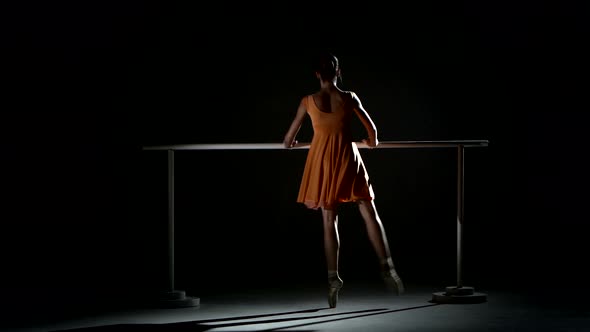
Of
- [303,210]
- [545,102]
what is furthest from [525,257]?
[303,210]

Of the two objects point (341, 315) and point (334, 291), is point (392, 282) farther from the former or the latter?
point (341, 315)

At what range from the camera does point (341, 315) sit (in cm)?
534

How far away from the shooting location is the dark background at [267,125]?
7.49 metres

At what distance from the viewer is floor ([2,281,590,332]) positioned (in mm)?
4992

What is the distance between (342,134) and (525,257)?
2.65 meters

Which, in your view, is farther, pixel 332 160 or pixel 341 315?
pixel 332 160

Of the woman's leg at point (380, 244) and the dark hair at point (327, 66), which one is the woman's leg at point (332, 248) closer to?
the woman's leg at point (380, 244)

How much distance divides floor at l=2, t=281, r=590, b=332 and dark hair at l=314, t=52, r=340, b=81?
1218mm

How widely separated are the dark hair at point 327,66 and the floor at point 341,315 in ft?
4.00

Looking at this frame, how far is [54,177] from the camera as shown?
748 cm

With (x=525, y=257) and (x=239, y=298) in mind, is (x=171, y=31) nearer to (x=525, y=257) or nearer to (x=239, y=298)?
(x=239, y=298)

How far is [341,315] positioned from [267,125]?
2.54 m

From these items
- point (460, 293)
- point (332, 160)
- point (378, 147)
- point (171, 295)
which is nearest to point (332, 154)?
point (332, 160)

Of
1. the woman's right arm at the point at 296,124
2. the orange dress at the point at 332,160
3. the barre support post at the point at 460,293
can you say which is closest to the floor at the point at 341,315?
the barre support post at the point at 460,293
